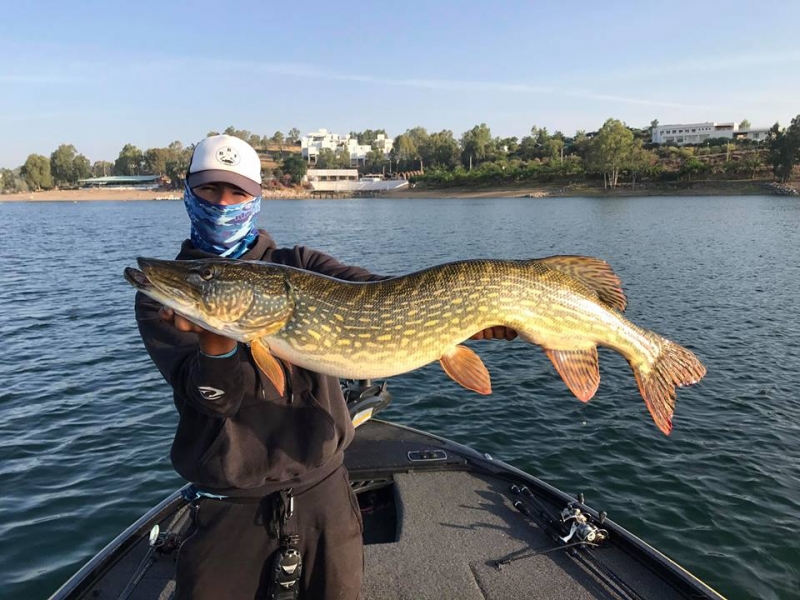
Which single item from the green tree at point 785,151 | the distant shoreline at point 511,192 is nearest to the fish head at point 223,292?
the distant shoreline at point 511,192

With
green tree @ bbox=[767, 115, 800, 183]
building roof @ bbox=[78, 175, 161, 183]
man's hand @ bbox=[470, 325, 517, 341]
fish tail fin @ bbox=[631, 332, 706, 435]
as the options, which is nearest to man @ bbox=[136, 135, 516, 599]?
man's hand @ bbox=[470, 325, 517, 341]

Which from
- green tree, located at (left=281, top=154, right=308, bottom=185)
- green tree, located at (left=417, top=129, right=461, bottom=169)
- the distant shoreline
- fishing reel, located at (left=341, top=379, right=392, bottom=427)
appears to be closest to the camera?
fishing reel, located at (left=341, top=379, right=392, bottom=427)

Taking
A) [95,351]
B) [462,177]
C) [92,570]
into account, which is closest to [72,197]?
[462,177]

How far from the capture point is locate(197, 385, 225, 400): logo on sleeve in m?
2.13

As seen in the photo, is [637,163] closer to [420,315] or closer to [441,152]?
[441,152]

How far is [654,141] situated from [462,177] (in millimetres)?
59963

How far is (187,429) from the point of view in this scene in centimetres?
241

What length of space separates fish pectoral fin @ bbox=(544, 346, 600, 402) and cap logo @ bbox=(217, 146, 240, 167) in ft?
6.50

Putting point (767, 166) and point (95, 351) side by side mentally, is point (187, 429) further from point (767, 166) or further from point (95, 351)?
point (767, 166)

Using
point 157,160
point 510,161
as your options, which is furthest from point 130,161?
point 510,161

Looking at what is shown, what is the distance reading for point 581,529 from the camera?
4.05m

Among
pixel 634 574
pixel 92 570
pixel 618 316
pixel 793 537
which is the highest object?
pixel 618 316

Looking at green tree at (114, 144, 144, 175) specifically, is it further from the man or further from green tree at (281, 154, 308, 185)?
the man

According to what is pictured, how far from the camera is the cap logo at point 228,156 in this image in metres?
2.64
